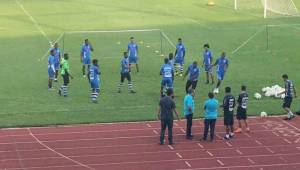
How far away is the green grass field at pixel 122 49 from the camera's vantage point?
29125mm

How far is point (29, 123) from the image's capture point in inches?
1062

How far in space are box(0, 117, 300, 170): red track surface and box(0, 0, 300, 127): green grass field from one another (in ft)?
5.02

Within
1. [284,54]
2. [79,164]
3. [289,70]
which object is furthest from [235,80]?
[79,164]

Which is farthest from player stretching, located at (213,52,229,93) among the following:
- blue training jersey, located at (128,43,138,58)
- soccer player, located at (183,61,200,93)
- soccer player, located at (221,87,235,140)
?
soccer player, located at (221,87,235,140)

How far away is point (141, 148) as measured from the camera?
78.3 feet

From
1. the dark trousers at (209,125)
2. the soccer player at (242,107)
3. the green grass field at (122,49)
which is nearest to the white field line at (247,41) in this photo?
the green grass field at (122,49)

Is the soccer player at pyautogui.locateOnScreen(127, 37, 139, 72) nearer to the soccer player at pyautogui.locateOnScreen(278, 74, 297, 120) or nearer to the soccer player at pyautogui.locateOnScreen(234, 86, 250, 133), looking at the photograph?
the soccer player at pyautogui.locateOnScreen(278, 74, 297, 120)

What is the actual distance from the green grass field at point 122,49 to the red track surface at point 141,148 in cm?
153

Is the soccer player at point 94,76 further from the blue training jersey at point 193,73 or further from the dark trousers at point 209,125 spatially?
the dark trousers at point 209,125

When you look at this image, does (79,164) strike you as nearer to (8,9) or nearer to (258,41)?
(258,41)

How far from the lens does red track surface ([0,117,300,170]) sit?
22.2 meters

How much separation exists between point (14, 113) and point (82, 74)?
7555mm

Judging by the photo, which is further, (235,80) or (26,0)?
(26,0)

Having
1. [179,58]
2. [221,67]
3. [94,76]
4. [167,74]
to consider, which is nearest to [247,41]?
[179,58]
